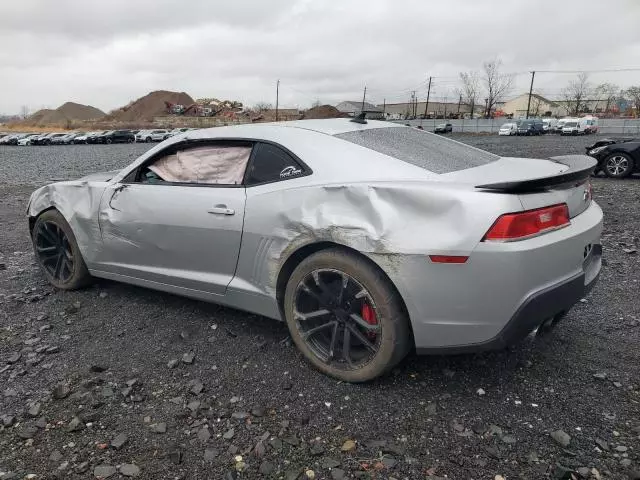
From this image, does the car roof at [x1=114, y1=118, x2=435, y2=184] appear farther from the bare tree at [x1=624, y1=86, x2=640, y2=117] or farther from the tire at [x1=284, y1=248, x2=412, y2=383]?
the bare tree at [x1=624, y1=86, x2=640, y2=117]

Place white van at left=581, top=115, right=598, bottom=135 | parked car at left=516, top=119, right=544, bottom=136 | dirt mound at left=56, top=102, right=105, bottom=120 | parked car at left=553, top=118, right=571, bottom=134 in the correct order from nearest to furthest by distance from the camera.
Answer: white van at left=581, top=115, right=598, bottom=135 → parked car at left=553, top=118, right=571, bottom=134 → parked car at left=516, top=119, right=544, bottom=136 → dirt mound at left=56, top=102, right=105, bottom=120

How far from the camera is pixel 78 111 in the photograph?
128 metres

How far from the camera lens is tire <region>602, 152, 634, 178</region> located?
11258mm

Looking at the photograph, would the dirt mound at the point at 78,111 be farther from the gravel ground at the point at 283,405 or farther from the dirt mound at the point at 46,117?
the gravel ground at the point at 283,405

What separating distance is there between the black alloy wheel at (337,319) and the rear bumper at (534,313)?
32 cm

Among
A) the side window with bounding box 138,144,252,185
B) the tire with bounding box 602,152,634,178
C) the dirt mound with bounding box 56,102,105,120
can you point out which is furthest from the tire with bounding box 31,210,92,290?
the dirt mound with bounding box 56,102,105,120

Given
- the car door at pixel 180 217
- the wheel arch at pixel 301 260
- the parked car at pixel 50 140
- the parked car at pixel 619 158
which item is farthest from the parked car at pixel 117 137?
A: the wheel arch at pixel 301 260

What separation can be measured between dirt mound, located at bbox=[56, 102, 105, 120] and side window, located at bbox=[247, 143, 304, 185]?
433 ft

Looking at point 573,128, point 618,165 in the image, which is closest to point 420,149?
point 618,165

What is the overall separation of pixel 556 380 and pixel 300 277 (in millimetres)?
1550

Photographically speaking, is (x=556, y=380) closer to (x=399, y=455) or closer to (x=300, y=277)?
(x=399, y=455)

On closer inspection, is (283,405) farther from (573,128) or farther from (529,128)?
(529,128)

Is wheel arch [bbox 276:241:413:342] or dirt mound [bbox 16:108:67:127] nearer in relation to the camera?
wheel arch [bbox 276:241:413:342]

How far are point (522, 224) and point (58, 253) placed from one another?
388 centimetres
